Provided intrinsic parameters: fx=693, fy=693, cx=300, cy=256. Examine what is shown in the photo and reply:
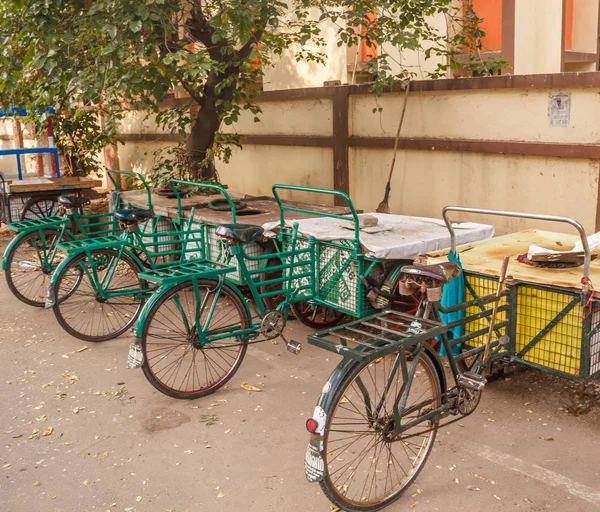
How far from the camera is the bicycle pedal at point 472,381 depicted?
368 cm

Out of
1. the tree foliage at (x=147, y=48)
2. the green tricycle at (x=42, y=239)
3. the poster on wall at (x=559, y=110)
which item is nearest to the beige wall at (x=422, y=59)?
the tree foliage at (x=147, y=48)

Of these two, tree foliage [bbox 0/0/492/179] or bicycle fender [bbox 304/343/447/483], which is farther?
tree foliage [bbox 0/0/492/179]

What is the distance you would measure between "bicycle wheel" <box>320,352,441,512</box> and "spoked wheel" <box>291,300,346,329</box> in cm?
214

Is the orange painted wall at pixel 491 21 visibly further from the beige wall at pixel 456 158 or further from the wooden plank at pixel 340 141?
the beige wall at pixel 456 158

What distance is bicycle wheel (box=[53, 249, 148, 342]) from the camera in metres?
6.16

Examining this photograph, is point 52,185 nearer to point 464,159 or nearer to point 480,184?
point 464,159

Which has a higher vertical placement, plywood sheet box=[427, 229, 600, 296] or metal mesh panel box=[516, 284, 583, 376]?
plywood sheet box=[427, 229, 600, 296]

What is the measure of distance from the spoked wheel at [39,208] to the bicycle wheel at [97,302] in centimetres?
241

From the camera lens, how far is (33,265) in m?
7.22

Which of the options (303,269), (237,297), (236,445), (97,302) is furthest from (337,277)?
(97,302)

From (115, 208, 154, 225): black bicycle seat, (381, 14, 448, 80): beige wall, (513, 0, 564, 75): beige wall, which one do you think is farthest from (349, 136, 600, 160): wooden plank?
(115, 208, 154, 225): black bicycle seat

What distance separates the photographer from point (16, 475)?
400cm

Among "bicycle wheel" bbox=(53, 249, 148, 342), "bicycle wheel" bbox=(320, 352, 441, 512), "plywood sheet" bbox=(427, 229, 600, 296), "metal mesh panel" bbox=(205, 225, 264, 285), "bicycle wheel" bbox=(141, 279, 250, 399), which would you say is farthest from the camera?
"bicycle wheel" bbox=(53, 249, 148, 342)

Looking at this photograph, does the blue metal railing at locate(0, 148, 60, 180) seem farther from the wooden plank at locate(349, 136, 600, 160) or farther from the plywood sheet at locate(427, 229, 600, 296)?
the plywood sheet at locate(427, 229, 600, 296)
